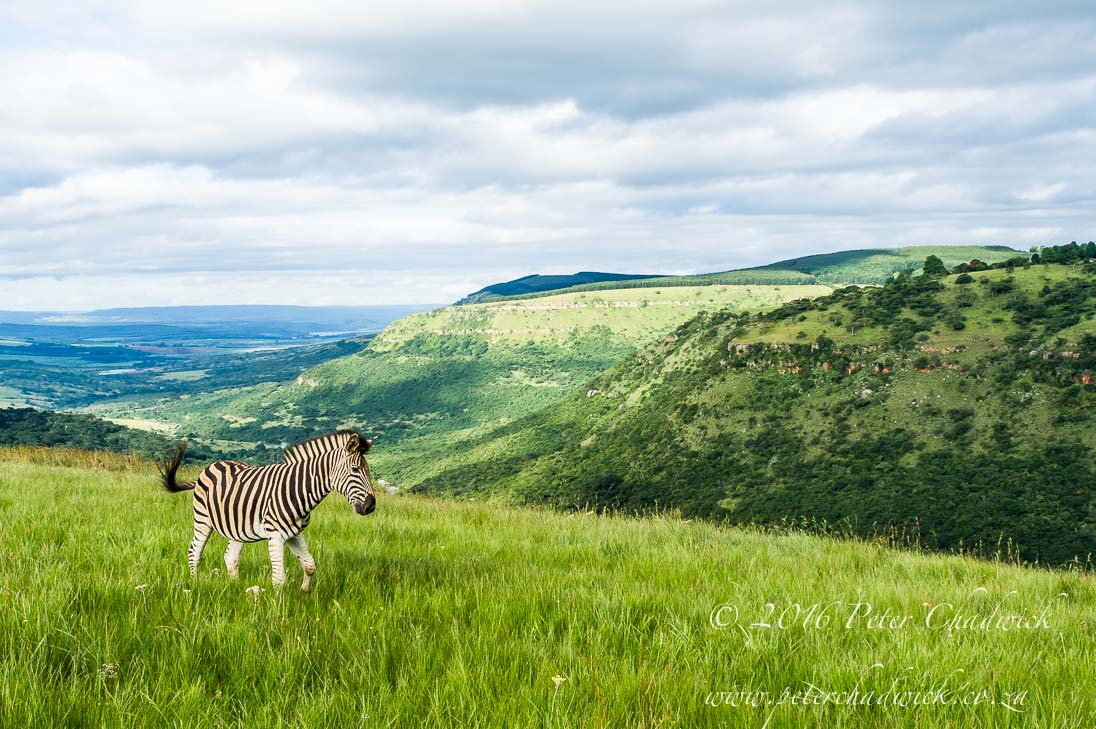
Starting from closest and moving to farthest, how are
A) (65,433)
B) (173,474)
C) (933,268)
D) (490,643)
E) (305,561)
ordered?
(490,643)
(305,561)
(173,474)
(65,433)
(933,268)

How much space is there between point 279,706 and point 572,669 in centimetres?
161

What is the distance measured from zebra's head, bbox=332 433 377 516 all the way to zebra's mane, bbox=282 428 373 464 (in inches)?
2.2

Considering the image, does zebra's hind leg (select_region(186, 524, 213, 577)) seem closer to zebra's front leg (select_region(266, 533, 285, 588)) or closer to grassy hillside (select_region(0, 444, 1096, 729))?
grassy hillside (select_region(0, 444, 1096, 729))

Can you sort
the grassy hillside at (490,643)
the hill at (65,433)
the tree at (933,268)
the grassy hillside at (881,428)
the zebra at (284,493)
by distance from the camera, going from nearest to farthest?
the grassy hillside at (490,643) < the zebra at (284,493) < the grassy hillside at (881,428) < the hill at (65,433) < the tree at (933,268)

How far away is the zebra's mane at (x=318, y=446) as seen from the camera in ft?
16.0

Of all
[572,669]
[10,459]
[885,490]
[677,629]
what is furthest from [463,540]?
[885,490]

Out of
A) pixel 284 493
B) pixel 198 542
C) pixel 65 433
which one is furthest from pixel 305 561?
pixel 65 433

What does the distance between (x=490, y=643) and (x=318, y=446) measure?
6.85 feet

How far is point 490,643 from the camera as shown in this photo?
161 inches

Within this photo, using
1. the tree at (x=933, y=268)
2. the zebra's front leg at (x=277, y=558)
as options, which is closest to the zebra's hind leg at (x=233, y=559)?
the zebra's front leg at (x=277, y=558)

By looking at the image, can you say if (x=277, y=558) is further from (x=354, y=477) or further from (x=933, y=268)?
(x=933, y=268)

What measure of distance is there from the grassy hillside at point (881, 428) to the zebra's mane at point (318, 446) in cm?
5222

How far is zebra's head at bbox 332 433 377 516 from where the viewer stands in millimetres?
4652

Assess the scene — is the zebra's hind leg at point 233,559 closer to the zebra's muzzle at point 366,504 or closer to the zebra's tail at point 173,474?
the zebra's tail at point 173,474
